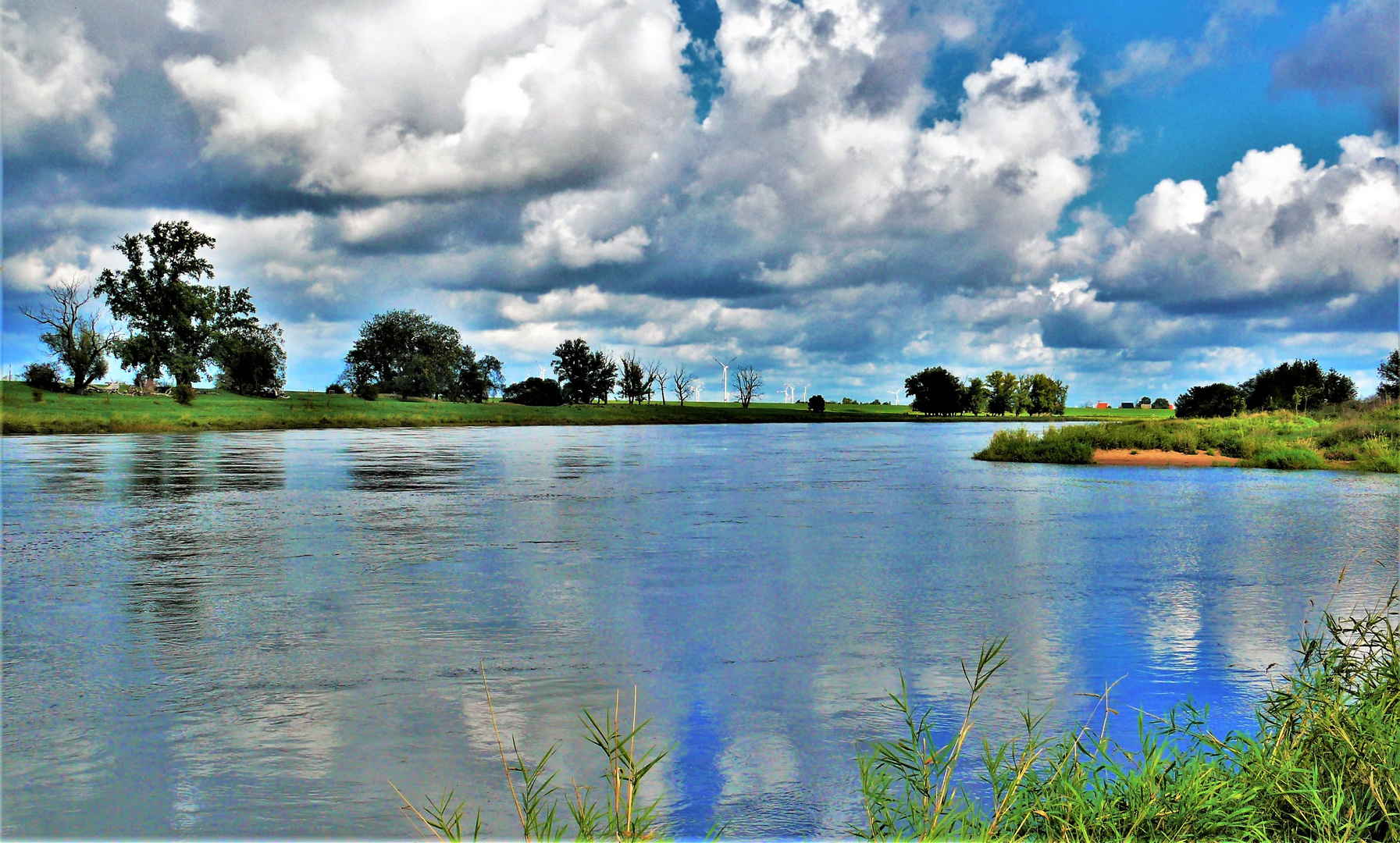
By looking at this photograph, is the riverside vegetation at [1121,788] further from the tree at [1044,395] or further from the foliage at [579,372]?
the tree at [1044,395]

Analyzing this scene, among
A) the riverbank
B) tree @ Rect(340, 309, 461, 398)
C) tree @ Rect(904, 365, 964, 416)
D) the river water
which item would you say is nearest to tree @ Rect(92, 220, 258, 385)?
the riverbank

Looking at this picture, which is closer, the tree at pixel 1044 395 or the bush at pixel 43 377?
the bush at pixel 43 377

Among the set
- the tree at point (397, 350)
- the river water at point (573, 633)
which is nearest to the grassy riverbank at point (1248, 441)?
the river water at point (573, 633)

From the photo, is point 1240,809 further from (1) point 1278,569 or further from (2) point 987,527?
(2) point 987,527

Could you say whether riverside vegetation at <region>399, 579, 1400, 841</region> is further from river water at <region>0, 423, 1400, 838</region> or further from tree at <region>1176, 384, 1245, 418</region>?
tree at <region>1176, 384, 1245, 418</region>

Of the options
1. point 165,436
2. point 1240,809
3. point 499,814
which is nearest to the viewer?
point 1240,809

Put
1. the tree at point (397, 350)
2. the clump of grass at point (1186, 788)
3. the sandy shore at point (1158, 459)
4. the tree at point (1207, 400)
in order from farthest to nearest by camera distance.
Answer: the tree at point (397, 350)
the tree at point (1207, 400)
the sandy shore at point (1158, 459)
the clump of grass at point (1186, 788)

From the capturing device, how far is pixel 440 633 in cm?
845

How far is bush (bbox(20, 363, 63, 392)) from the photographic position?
7644 centimetres

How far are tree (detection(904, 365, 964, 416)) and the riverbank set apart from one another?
35887 millimetres

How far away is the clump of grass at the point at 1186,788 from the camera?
160 inches

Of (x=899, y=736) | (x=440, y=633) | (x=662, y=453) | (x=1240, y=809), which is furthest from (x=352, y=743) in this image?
(x=662, y=453)

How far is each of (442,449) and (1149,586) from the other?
3980 cm

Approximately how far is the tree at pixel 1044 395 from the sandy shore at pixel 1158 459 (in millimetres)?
155170
